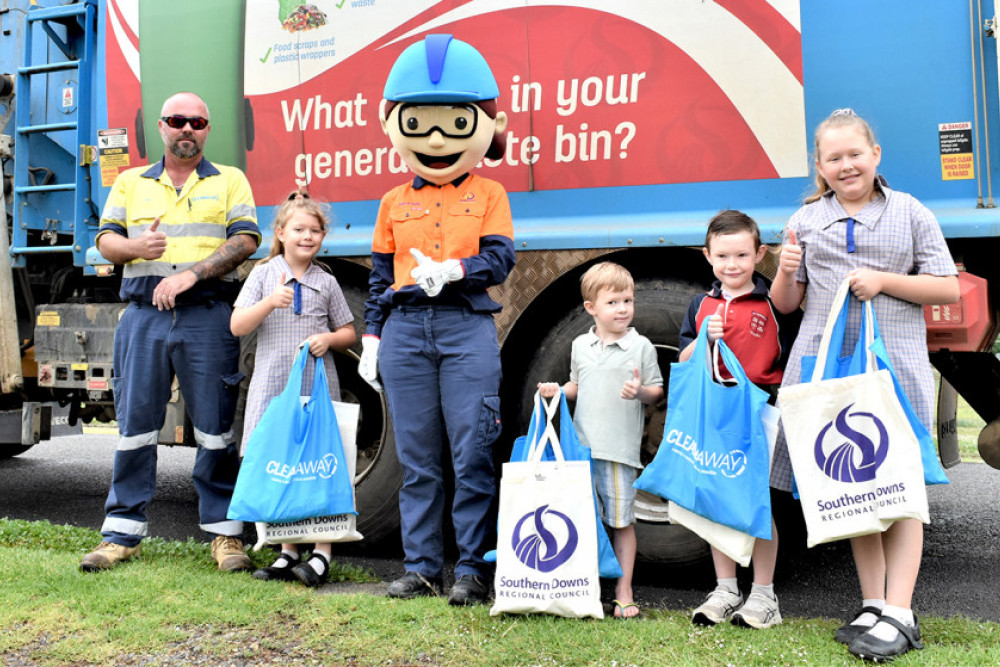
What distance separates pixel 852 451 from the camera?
2768 mm

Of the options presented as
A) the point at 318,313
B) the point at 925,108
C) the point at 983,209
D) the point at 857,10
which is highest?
the point at 857,10

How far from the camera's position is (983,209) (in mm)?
3221

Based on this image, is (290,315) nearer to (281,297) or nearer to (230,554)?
(281,297)

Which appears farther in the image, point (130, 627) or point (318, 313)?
point (318, 313)

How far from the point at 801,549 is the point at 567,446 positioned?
1.73 meters

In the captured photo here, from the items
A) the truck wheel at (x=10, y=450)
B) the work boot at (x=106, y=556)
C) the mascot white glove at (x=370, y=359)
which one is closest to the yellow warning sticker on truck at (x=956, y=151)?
the mascot white glove at (x=370, y=359)

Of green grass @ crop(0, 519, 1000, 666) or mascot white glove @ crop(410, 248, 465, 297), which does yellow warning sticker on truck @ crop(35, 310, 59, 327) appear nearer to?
Answer: green grass @ crop(0, 519, 1000, 666)

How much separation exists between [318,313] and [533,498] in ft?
4.25

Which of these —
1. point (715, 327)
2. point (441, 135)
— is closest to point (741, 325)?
point (715, 327)

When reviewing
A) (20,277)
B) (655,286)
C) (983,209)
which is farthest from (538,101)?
(20,277)

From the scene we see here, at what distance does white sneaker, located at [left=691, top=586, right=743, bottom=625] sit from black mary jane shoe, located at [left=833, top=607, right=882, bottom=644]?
33 cm

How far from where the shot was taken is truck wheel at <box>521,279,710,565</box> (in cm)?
362

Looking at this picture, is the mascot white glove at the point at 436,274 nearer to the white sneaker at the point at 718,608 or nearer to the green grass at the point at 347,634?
the green grass at the point at 347,634

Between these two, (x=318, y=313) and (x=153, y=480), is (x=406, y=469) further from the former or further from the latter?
(x=153, y=480)
